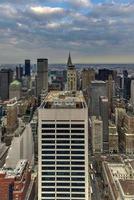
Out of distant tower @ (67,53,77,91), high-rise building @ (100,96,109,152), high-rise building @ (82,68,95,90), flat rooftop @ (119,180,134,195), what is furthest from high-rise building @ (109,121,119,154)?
flat rooftop @ (119,180,134,195)

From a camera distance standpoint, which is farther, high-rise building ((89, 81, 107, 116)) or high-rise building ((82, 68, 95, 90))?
high-rise building ((82, 68, 95, 90))

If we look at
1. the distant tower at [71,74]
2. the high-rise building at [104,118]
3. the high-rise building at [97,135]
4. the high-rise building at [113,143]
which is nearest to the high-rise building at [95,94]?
the high-rise building at [104,118]

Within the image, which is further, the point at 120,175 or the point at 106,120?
the point at 106,120

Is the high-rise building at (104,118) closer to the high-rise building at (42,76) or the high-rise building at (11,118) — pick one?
the high-rise building at (11,118)

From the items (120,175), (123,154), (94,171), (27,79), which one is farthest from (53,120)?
(27,79)

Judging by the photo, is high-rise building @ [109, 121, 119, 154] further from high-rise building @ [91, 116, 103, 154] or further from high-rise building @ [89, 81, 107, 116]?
high-rise building @ [89, 81, 107, 116]

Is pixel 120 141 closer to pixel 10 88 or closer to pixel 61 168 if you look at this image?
pixel 10 88
